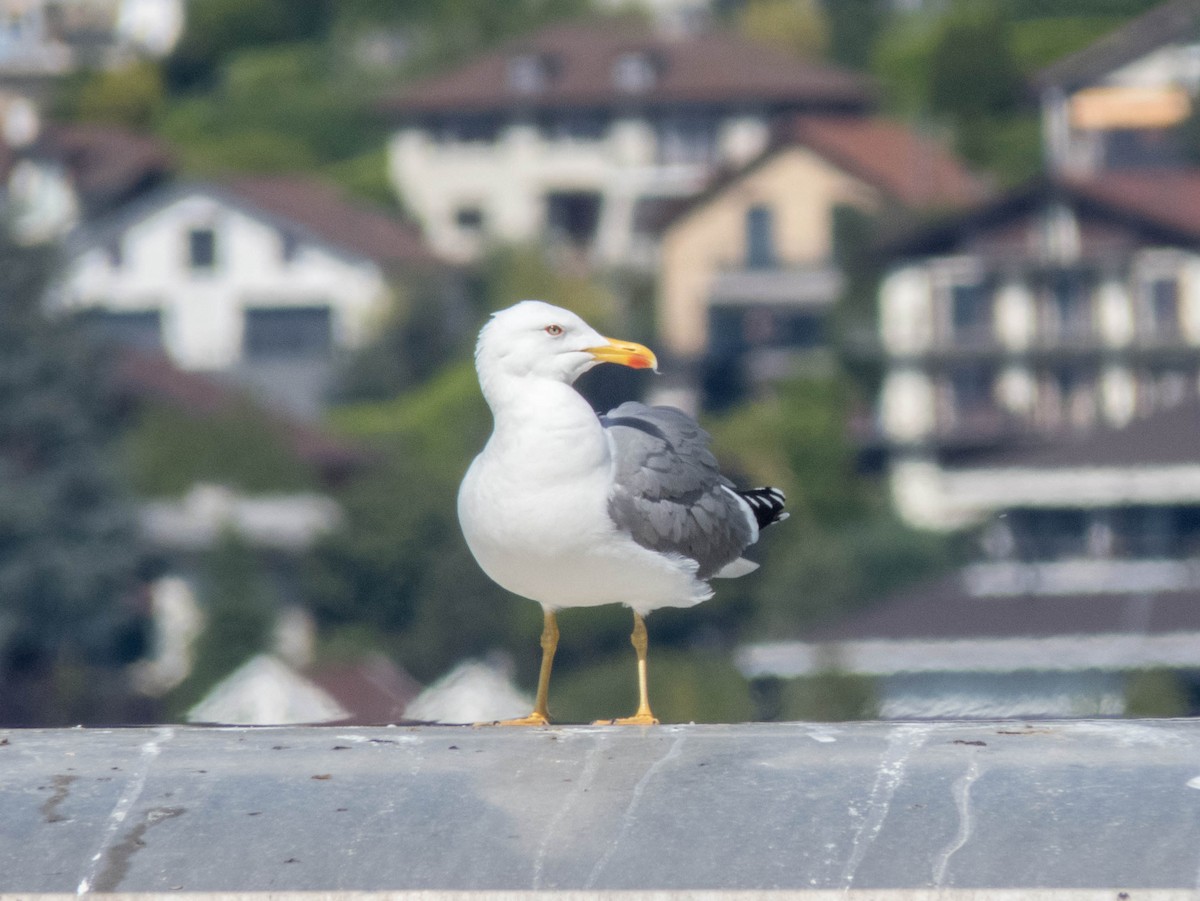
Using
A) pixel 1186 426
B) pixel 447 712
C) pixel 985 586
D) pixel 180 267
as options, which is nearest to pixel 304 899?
pixel 447 712

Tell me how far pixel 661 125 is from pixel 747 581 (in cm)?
3710

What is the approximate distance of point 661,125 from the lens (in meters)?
75.3

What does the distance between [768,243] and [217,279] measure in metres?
15.1

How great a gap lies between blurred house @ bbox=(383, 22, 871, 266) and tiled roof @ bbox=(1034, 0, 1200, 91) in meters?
9.97

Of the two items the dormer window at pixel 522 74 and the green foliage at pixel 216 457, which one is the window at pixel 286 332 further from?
the green foliage at pixel 216 457

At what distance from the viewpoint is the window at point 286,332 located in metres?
69.6

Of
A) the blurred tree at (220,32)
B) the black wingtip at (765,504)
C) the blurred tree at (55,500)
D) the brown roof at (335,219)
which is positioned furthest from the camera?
the blurred tree at (220,32)

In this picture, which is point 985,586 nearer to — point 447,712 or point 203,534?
point 203,534

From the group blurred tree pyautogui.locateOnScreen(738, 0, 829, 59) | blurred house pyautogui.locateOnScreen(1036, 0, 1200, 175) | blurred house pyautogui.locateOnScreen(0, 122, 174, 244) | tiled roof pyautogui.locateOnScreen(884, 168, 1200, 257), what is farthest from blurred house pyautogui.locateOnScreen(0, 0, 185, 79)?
tiled roof pyautogui.locateOnScreen(884, 168, 1200, 257)

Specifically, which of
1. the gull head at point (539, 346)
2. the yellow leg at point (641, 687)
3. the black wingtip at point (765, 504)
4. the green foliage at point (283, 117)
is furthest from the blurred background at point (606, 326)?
the gull head at point (539, 346)

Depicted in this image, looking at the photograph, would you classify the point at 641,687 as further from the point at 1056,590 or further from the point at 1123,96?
the point at 1123,96

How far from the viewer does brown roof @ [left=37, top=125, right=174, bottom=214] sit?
71.8 m

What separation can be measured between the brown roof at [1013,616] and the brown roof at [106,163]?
1541 inches

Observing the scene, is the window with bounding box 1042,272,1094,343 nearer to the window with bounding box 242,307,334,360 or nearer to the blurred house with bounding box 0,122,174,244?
the window with bounding box 242,307,334,360
